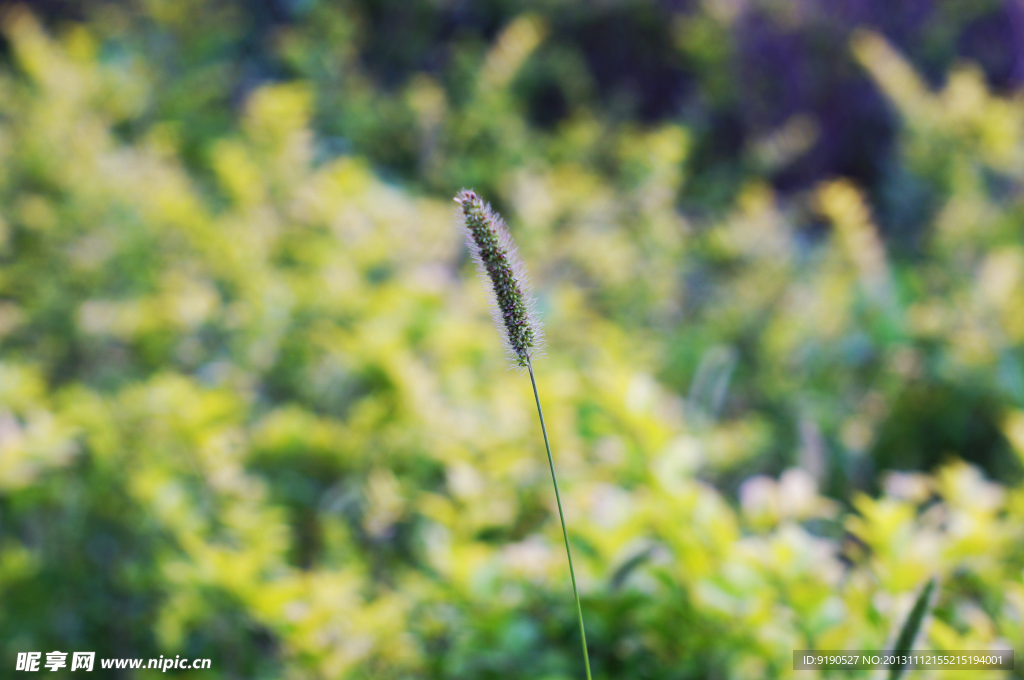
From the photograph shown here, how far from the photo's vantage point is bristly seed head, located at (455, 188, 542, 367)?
803mm

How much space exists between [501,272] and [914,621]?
83cm

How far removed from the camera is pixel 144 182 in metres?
2.74

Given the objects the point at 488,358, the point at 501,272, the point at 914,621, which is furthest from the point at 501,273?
the point at 488,358

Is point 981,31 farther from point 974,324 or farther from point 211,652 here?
point 211,652

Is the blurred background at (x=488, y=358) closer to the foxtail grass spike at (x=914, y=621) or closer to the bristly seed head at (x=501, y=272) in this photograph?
the foxtail grass spike at (x=914, y=621)

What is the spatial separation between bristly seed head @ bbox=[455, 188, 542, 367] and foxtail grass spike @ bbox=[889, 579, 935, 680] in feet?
2.34

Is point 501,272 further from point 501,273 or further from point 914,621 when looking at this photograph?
point 914,621

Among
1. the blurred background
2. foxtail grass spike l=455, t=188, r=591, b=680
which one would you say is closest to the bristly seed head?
foxtail grass spike l=455, t=188, r=591, b=680

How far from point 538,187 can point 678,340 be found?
1.01 metres

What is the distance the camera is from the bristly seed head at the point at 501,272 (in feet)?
2.63

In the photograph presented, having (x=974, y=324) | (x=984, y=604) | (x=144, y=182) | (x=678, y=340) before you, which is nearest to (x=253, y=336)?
(x=144, y=182)

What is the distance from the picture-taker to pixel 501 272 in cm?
80

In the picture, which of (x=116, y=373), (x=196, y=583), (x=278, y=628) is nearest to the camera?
(x=278, y=628)

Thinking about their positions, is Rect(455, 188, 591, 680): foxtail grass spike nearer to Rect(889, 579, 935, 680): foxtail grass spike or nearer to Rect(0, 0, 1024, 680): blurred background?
Rect(889, 579, 935, 680): foxtail grass spike
